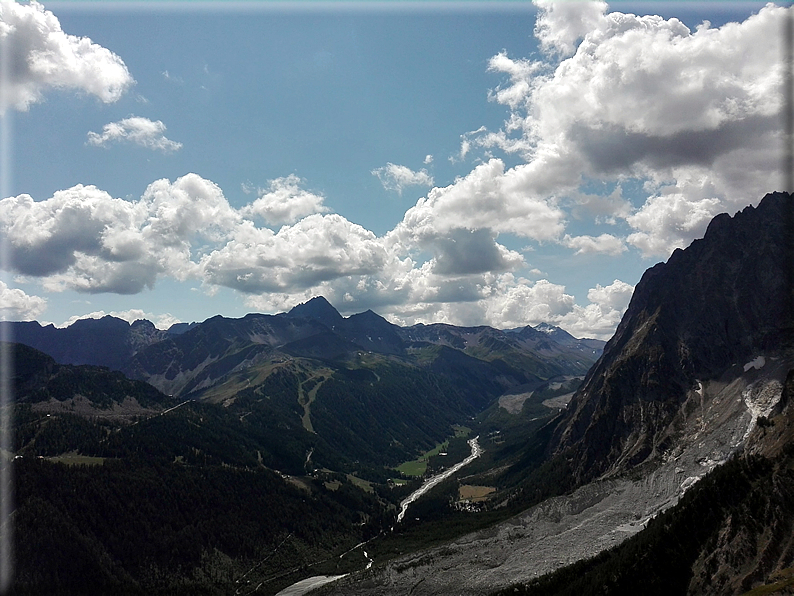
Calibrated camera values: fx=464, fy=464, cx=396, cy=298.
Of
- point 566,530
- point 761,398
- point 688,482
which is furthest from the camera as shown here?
point 761,398

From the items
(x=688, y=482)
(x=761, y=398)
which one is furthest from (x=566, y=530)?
(x=761, y=398)

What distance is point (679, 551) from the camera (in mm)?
123312

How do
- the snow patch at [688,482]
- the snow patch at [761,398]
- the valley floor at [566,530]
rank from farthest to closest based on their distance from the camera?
the snow patch at [761,398], the snow patch at [688,482], the valley floor at [566,530]

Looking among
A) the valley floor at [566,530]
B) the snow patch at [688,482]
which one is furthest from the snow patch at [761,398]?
the snow patch at [688,482]

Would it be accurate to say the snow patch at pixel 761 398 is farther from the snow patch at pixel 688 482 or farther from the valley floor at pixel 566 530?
the snow patch at pixel 688 482

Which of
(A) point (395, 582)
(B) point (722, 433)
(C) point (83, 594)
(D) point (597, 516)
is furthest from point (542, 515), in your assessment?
(C) point (83, 594)

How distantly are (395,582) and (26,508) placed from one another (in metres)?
152

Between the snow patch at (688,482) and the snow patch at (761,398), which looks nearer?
the snow patch at (688,482)

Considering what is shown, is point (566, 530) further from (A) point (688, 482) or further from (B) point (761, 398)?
(B) point (761, 398)

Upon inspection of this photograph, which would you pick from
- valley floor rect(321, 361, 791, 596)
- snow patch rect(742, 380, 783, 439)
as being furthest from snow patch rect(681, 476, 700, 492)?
snow patch rect(742, 380, 783, 439)

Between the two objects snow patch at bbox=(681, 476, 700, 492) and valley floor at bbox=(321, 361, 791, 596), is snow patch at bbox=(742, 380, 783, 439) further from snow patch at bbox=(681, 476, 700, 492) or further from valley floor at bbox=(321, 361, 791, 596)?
snow patch at bbox=(681, 476, 700, 492)

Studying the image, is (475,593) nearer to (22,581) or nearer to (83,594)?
(83,594)

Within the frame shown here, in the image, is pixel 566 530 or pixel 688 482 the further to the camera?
pixel 566 530

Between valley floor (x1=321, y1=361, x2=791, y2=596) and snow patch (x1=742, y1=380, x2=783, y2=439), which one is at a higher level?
snow patch (x1=742, y1=380, x2=783, y2=439)
